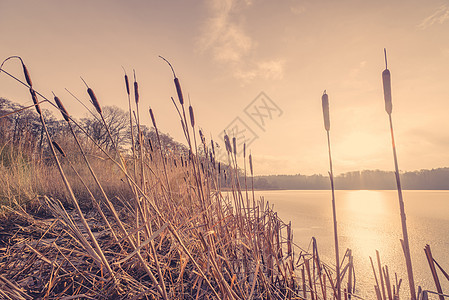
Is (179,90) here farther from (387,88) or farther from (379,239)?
(379,239)

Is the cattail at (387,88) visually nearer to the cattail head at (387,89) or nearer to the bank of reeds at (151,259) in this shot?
the cattail head at (387,89)

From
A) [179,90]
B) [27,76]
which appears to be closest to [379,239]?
[179,90]

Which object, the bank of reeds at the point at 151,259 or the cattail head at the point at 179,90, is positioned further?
the cattail head at the point at 179,90

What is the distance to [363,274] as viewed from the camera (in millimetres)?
1134

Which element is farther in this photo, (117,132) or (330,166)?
(117,132)

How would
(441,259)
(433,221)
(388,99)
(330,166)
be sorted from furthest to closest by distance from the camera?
(433,221), (441,259), (330,166), (388,99)

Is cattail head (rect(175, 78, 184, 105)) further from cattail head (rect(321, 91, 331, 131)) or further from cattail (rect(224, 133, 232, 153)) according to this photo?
cattail (rect(224, 133, 232, 153))

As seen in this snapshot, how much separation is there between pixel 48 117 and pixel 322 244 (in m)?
15.1

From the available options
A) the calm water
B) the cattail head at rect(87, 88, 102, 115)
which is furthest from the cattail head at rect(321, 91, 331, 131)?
the calm water

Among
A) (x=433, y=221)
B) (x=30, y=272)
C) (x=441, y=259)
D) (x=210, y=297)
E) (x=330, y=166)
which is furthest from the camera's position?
(x=433, y=221)

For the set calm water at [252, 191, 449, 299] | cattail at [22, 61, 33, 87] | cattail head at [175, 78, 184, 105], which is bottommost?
calm water at [252, 191, 449, 299]

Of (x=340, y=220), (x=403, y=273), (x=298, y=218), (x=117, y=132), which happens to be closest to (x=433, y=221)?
(x=340, y=220)

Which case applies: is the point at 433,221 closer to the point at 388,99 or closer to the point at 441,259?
the point at 441,259

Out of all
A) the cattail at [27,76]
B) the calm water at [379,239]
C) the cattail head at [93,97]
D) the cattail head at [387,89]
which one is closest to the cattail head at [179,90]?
the cattail head at [93,97]
